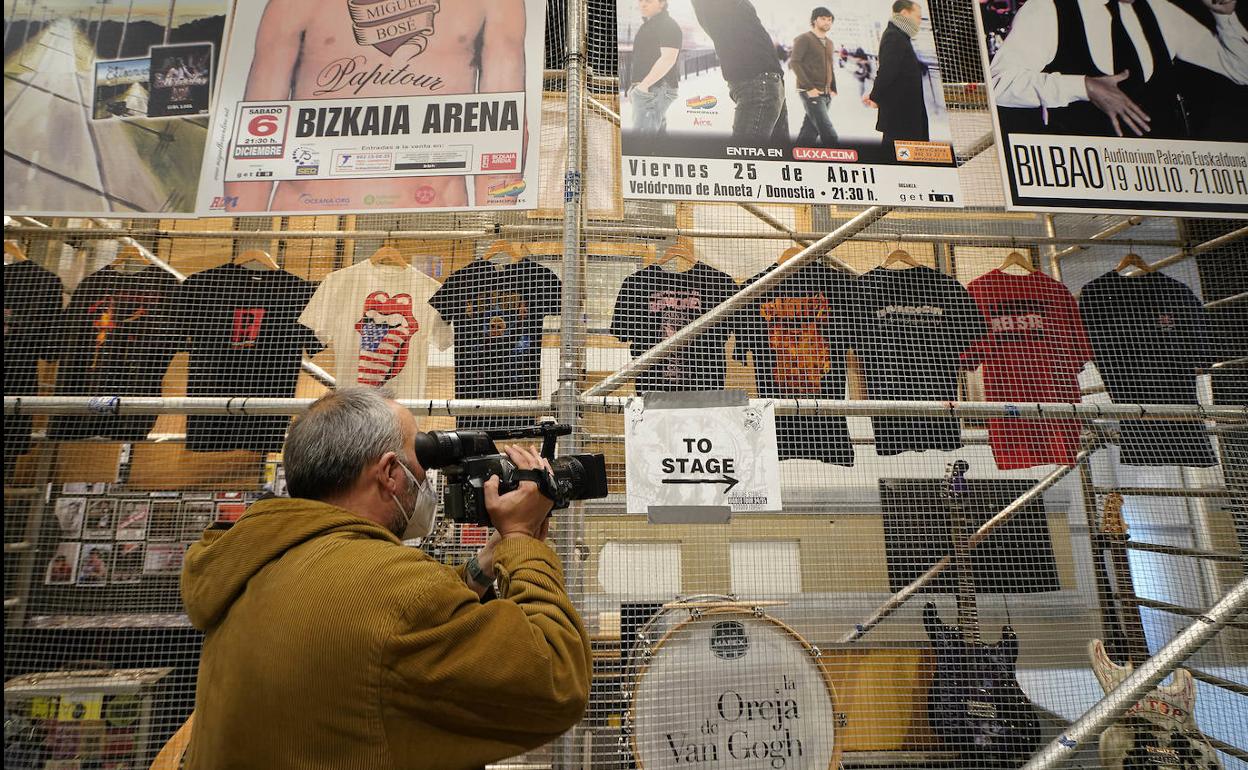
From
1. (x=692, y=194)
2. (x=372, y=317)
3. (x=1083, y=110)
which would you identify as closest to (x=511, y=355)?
(x=372, y=317)

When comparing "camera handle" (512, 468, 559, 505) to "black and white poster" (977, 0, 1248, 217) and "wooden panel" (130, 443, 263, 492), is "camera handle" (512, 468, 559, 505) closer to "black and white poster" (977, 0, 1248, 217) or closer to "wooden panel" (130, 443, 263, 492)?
"wooden panel" (130, 443, 263, 492)

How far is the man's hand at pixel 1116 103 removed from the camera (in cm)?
240

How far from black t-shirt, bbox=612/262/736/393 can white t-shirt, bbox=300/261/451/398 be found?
909 millimetres

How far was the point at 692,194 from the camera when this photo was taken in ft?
7.08

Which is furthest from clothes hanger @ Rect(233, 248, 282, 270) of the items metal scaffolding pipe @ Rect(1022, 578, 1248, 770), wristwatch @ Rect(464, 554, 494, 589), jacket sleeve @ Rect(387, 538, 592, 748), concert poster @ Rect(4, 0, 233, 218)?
metal scaffolding pipe @ Rect(1022, 578, 1248, 770)

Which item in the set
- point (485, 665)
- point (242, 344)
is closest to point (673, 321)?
point (485, 665)

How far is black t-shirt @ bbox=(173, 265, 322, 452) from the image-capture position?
8.32 feet

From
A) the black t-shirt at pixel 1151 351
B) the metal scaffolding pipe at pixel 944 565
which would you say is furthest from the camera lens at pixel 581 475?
the black t-shirt at pixel 1151 351

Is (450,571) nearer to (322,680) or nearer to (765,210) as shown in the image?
(322,680)

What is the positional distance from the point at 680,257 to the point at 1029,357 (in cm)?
177

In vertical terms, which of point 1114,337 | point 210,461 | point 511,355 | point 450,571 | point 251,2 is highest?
point 251,2

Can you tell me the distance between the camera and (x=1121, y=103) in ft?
7.93

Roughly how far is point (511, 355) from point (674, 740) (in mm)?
1576

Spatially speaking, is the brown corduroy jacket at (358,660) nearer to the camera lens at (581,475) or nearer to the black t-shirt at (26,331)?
the camera lens at (581,475)
